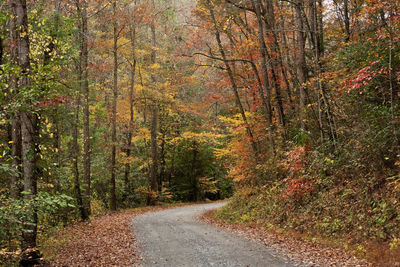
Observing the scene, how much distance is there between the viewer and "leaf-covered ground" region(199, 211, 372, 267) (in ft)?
22.0

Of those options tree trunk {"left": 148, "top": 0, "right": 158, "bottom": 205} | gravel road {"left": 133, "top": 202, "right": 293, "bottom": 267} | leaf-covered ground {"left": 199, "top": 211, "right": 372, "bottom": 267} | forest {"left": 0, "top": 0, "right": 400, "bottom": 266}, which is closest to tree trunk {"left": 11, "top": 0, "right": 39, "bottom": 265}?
forest {"left": 0, "top": 0, "right": 400, "bottom": 266}

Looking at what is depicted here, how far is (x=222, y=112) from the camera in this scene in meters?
23.9

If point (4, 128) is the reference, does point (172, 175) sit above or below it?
below

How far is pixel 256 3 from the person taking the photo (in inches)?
554

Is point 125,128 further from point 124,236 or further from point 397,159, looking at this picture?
point 397,159

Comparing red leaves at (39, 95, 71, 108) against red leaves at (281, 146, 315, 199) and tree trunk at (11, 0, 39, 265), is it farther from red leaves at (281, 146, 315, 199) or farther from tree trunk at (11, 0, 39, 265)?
red leaves at (281, 146, 315, 199)

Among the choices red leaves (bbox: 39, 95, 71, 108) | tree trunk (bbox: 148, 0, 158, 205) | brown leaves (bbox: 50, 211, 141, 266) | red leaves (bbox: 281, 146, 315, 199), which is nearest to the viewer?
red leaves (bbox: 39, 95, 71, 108)

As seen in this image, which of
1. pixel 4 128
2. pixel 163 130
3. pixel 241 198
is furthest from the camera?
pixel 163 130

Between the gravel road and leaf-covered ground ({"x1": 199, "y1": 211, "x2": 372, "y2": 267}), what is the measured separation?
0.40m

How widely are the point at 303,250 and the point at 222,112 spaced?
659 inches

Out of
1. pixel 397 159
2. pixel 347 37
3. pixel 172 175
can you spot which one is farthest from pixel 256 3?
pixel 172 175

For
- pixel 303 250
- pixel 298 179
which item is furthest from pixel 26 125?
pixel 298 179

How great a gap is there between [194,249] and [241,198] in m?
7.82

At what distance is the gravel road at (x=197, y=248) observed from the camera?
738cm
